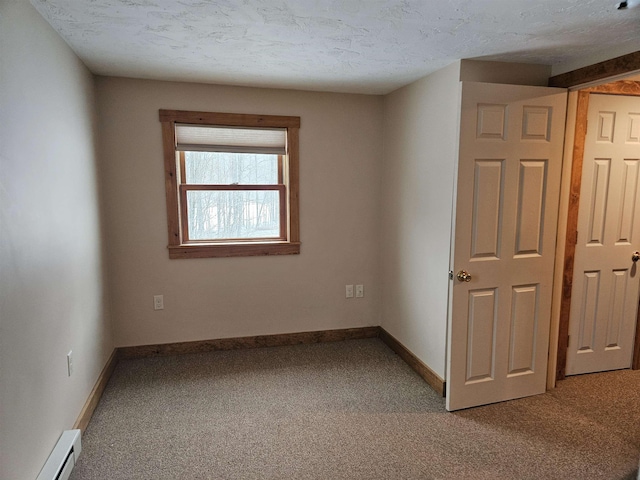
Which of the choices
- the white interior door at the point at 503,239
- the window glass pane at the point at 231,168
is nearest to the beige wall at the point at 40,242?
the window glass pane at the point at 231,168

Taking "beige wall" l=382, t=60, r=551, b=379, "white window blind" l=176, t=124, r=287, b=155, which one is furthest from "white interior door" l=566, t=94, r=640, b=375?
"white window blind" l=176, t=124, r=287, b=155

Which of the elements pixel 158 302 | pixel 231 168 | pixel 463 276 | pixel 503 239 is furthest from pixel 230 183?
pixel 503 239

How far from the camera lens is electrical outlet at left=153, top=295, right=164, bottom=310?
3301mm

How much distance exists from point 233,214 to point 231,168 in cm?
40

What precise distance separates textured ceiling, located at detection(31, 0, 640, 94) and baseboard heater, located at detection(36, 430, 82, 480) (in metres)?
2.10

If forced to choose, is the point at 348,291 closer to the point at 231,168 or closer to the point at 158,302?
the point at 231,168

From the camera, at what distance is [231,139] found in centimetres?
330

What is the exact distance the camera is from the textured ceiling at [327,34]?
1765 mm

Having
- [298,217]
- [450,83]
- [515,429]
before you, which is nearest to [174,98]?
[298,217]

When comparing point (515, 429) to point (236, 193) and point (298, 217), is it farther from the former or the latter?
point (236, 193)

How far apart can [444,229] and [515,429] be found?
1.31 meters

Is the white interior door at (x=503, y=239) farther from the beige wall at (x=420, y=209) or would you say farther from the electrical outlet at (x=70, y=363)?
the electrical outlet at (x=70, y=363)

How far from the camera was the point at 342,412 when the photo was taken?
2549 mm

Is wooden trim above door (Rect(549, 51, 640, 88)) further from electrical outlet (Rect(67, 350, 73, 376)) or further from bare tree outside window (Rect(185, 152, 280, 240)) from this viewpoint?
electrical outlet (Rect(67, 350, 73, 376))
